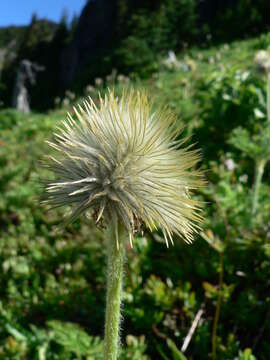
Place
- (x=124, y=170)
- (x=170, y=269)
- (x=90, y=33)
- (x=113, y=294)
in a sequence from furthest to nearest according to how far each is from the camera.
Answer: (x=90, y=33) → (x=170, y=269) → (x=124, y=170) → (x=113, y=294)

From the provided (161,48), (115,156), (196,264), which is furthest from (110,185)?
(161,48)

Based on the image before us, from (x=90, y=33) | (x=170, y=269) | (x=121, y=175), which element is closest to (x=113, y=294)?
(x=121, y=175)

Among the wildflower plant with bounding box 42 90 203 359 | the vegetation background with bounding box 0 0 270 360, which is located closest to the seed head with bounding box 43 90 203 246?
the wildflower plant with bounding box 42 90 203 359

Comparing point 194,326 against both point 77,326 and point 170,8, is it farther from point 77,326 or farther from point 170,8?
point 170,8

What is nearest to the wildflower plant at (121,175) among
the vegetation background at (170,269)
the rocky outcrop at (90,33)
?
the vegetation background at (170,269)

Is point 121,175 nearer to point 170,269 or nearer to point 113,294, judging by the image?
point 113,294

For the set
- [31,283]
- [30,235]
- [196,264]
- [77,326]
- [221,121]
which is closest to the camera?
[77,326]

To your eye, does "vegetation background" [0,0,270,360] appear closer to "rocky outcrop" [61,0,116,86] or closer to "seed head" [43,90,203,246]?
"seed head" [43,90,203,246]
